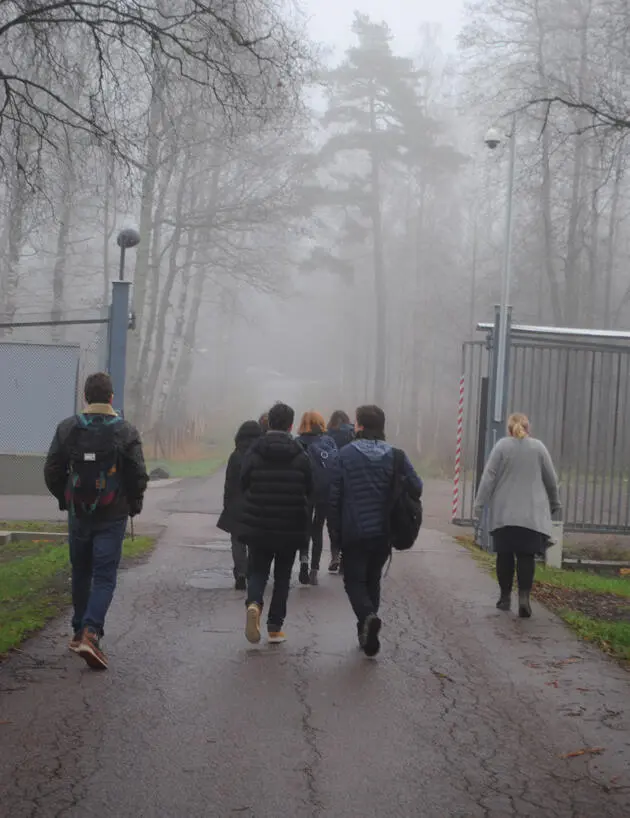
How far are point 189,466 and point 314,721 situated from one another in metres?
25.5

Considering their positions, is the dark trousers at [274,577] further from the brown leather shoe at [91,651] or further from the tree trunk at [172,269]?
the tree trunk at [172,269]

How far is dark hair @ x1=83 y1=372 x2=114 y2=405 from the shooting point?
686 centimetres

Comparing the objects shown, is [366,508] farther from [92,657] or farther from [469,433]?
[469,433]

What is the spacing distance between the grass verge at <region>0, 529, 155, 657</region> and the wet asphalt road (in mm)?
248

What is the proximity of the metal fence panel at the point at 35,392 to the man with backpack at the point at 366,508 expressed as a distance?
21.2 ft

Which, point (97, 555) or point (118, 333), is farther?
point (118, 333)

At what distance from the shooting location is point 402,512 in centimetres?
726

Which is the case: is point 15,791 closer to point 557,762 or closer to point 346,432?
point 557,762

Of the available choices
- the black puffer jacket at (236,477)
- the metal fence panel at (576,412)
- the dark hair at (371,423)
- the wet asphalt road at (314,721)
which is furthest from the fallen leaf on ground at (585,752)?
the metal fence panel at (576,412)

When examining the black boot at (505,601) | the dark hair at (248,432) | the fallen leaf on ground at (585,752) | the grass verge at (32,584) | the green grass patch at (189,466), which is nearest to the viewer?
the fallen leaf on ground at (585,752)

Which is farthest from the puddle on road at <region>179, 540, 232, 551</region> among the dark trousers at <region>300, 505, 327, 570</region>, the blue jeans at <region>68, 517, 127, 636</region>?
the blue jeans at <region>68, 517, 127, 636</region>

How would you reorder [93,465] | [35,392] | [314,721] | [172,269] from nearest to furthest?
[314,721], [93,465], [35,392], [172,269]

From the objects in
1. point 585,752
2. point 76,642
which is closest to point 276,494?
point 76,642

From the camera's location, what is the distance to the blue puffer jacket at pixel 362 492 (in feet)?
23.7
